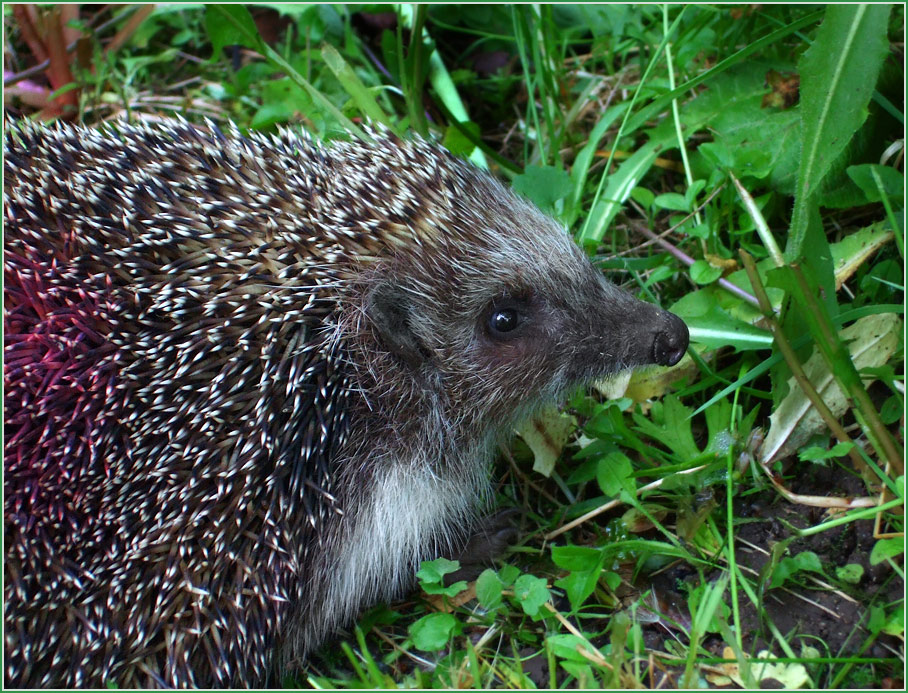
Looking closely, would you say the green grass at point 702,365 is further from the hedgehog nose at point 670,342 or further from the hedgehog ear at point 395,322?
the hedgehog ear at point 395,322

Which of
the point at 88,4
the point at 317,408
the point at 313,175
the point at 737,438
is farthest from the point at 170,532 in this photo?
the point at 88,4

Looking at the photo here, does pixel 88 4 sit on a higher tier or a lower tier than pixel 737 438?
higher

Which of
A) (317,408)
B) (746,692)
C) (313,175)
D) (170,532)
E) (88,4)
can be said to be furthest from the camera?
(88,4)

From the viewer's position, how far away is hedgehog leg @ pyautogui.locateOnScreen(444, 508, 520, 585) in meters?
3.24

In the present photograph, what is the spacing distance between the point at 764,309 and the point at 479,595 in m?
1.39

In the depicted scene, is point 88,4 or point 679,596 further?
point 88,4

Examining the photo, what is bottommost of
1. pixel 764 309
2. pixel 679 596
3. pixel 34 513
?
pixel 679 596

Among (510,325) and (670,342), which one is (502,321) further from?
(670,342)

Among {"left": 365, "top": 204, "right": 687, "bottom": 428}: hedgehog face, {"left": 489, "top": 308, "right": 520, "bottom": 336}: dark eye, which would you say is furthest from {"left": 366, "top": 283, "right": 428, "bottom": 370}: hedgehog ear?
{"left": 489, "top": 308, "right": 520, "bottom": 336}: dark eye

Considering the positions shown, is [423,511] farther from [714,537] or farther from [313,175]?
[313,175]

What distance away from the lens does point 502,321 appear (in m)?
3.07

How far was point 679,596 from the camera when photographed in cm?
288

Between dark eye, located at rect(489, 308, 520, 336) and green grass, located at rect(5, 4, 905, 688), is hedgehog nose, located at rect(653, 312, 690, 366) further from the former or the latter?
dark eye, located at rect(489, 308, 520, 336)

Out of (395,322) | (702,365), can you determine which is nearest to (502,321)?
(395,322)
